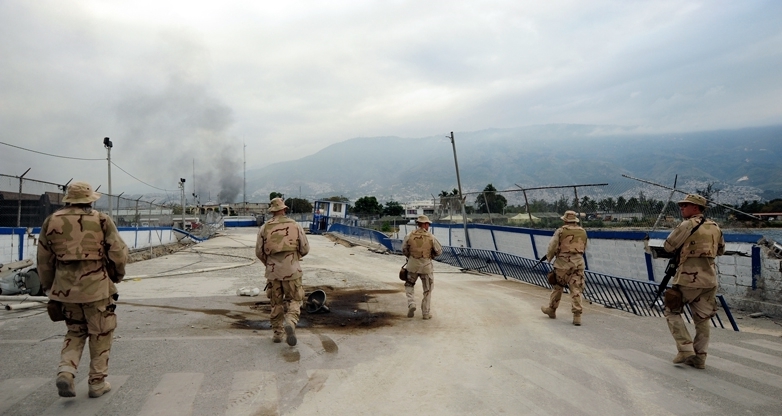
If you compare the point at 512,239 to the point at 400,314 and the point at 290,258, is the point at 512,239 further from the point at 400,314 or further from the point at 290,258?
the point at 290,258

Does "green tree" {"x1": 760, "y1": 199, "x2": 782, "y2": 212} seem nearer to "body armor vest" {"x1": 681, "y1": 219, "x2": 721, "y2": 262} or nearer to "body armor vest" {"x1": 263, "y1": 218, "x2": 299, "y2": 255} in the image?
"body armor vest" {"x1": 681, "y1": 219, "x2": 721, "y2": 262}

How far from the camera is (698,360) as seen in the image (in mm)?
5562

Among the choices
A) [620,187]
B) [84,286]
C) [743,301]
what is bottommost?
[743,301]

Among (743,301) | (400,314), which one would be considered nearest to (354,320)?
(400,314)

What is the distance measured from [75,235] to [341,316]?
5.00 meters

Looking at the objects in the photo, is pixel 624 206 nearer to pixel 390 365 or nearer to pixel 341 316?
pixel 341 316

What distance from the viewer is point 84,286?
14.8 feet

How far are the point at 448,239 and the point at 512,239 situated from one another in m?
6.41

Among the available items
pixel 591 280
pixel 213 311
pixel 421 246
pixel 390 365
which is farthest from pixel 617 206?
pixel 213 311

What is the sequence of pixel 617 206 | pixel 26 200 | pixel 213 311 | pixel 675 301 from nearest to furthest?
pixel 675 301, pixel 213 311, pixel 26 200, pixel 617 206

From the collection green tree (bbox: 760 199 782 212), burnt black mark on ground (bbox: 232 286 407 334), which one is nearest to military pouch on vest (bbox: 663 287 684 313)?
burnt black mark on ground (bbox: 232 286 407 334)

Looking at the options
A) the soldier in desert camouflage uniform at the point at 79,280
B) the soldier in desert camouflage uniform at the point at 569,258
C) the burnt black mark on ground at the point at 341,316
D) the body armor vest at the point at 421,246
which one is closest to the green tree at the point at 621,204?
the soldier in desert camouflage uniform at the point at 569,258

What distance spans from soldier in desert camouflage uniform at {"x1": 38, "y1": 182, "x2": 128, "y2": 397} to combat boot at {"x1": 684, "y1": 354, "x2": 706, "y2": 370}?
6.35 meters

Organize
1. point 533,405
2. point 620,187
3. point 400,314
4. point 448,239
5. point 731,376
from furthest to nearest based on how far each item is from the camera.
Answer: point 448,239 < point 620,187 < point 400,314 < point 731,376 < point 533,405
